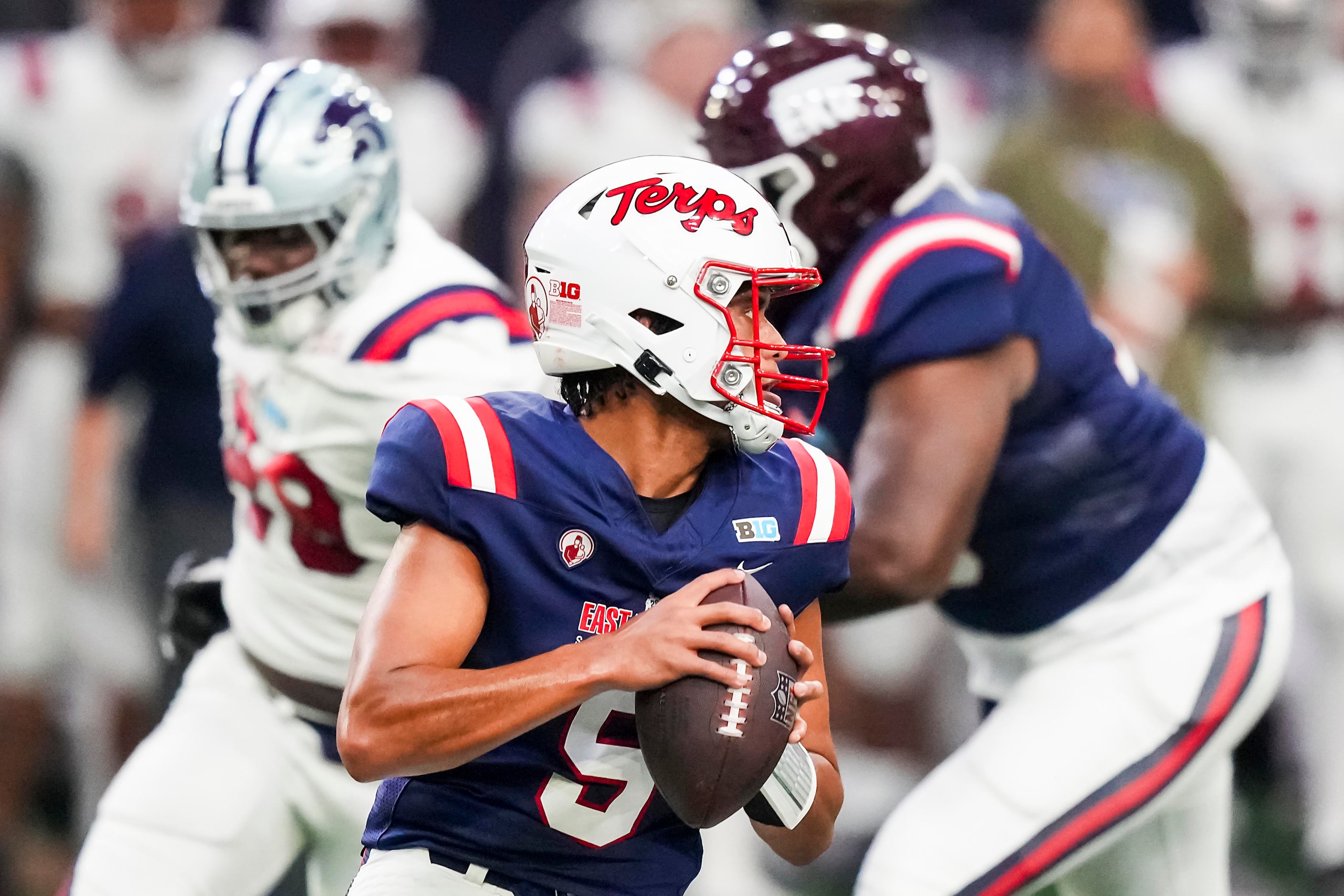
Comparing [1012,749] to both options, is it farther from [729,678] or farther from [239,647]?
[239,647]

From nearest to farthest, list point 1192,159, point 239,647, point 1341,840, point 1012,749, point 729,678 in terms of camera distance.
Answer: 1. point 729,678
2. point 1012,749
3. point 239,647
4. point 1341,840
5. point 1192,159

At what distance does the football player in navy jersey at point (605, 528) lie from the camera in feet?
7.20

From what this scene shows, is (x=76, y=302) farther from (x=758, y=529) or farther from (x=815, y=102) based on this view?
(x=758, y=529)

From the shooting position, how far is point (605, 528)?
2.28 meters

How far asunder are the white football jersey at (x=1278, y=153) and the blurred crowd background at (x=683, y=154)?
12 mm

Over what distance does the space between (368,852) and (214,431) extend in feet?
9.99

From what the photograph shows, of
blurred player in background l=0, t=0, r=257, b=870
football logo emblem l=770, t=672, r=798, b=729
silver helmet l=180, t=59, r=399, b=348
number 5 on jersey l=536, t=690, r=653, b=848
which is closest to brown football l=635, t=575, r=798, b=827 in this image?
football logo emblem l=770, t=672, r=798, b=729

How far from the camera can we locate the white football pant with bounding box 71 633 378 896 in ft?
10.1

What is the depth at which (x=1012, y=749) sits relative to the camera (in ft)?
10.2

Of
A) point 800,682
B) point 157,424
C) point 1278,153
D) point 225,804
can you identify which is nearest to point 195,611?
point 225,804

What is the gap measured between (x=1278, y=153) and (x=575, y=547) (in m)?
4.58

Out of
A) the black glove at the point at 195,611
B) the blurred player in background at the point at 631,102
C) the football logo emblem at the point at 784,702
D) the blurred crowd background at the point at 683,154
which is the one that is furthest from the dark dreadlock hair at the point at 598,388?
the blurred player in background at the point at 631,102

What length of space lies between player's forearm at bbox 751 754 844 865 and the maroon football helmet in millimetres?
1076

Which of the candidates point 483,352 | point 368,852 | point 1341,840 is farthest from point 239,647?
point 1341,840
